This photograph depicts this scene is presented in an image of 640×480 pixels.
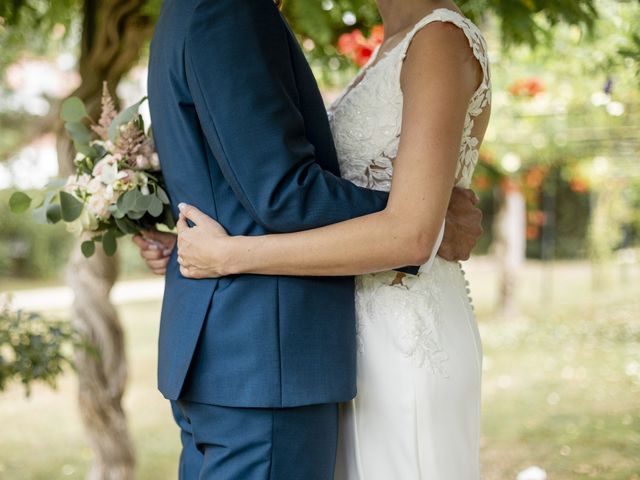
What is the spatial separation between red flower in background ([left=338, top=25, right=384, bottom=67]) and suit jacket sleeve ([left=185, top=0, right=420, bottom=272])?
1.92 m

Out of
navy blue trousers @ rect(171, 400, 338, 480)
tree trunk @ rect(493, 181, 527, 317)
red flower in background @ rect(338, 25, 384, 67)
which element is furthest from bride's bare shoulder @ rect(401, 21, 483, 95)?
tree trunk @ rect(493, 181, 527, 317)

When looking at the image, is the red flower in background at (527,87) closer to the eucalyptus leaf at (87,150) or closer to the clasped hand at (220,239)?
the clasped hand at (220,239)

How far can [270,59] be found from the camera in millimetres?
1479

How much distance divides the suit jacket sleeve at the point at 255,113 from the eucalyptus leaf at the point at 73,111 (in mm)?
650

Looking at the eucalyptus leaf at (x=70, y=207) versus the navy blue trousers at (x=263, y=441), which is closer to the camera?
the navy blue trousers at (x=263, y=441)

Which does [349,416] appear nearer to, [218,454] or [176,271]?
[218,454]

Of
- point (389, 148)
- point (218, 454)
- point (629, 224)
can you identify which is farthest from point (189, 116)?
point (629, 224)

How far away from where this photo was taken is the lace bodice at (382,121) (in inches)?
67.9

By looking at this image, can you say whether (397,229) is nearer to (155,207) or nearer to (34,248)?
(155,207)

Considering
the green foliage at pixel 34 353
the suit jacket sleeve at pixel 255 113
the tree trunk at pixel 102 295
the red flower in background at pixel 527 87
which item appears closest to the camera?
the suit jacket sleeve at pixel 255 113

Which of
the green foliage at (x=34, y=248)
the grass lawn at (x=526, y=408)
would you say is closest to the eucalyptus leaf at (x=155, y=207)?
the grass lawn at (x=526, y=408)

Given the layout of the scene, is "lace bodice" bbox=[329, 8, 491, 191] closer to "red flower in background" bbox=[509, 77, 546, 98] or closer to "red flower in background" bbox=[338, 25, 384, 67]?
"red flower in background" bbox=[338, 25, 384, 67]

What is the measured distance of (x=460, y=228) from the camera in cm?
182

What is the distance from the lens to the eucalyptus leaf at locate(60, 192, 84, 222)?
185cm
